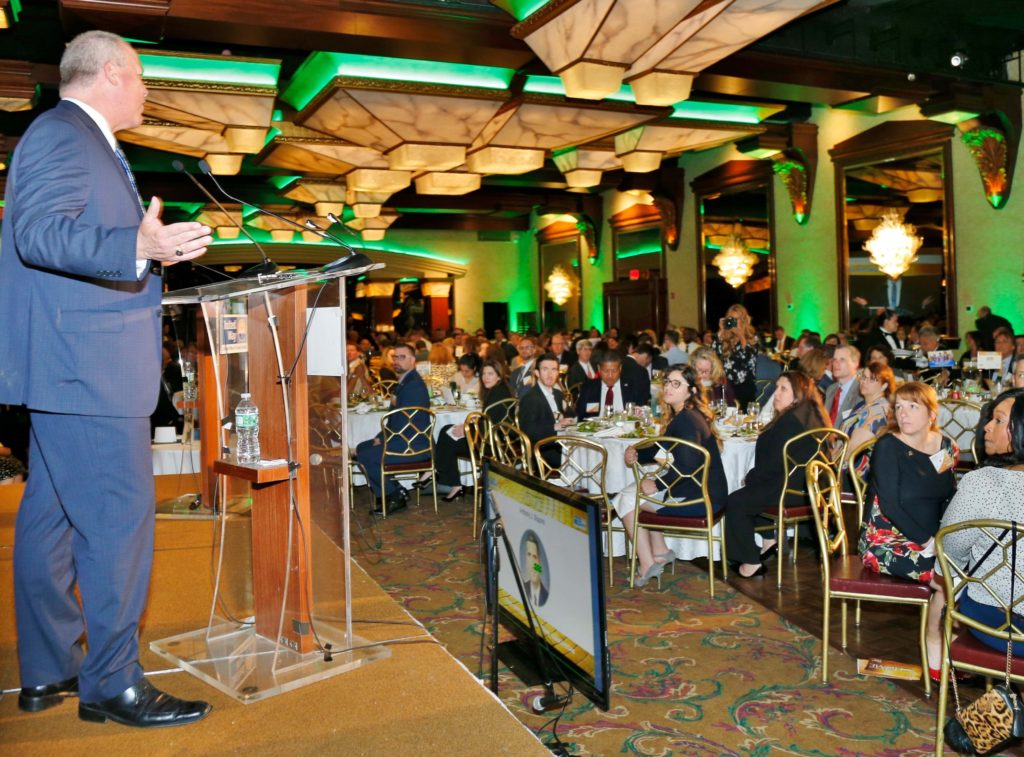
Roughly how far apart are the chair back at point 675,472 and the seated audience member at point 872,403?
3.11 feet

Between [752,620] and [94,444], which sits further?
[752,620]

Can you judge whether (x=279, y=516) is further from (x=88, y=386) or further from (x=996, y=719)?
(x=996, y=719)

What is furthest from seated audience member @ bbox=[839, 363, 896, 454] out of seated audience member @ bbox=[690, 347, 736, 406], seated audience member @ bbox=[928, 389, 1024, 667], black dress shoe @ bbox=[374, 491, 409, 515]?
black dress shoe @ bbox=[374, 491, 409, 515]

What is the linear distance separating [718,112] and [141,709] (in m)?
12.4

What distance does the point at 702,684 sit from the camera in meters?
3.66

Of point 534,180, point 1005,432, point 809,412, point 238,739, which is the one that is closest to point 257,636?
point 238,739

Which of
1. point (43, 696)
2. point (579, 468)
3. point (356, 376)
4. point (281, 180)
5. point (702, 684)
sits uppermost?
point (281, 180)

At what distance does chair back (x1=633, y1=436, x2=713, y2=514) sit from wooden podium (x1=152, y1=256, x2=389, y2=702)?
89.0 inches

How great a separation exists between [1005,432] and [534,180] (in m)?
15.2

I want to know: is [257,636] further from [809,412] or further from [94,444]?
[809,412]

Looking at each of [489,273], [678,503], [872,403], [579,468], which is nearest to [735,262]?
[489,273]

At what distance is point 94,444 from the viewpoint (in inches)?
90.8

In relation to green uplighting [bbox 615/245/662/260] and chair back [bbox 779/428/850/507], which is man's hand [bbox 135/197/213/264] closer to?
chair back [bbox 779/428/850/507]

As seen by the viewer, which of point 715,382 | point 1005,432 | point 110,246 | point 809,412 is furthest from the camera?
point 715,382
